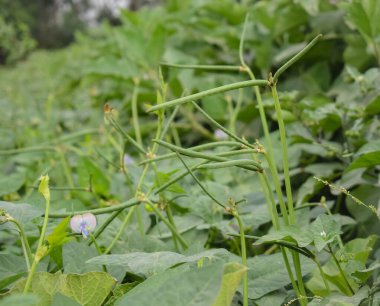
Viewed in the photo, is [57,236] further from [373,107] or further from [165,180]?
[373,107]

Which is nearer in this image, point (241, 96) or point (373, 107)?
point (373, 107)

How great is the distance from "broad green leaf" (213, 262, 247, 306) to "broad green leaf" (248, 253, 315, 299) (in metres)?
0.17

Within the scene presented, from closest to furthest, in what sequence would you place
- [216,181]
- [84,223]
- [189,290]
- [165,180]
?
[189,290], [84,223], [165,180], [216,181]

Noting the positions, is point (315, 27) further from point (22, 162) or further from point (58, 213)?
point (58, 213)

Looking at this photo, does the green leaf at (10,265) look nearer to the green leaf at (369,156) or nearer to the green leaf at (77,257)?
the green leaf at (77,257)

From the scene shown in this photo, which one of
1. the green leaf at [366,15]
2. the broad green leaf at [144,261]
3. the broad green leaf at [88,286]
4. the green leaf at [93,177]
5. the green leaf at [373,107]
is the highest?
the green leaf at [366,15]

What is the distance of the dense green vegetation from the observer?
0.61 m

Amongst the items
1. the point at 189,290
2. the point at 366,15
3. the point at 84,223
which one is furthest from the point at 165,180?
the point at 366,15

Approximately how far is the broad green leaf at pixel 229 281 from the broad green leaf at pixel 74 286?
0.47ft

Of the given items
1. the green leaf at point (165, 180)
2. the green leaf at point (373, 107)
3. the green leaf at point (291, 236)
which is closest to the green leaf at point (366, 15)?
the green leaf at point (373, 107)

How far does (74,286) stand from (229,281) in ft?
0.62

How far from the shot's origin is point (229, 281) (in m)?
0.50

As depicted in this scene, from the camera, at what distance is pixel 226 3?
1.80m

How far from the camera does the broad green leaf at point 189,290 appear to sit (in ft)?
1.49
